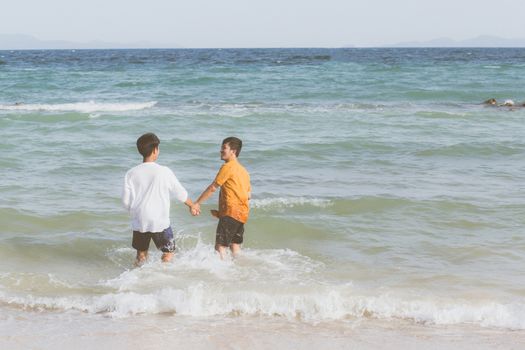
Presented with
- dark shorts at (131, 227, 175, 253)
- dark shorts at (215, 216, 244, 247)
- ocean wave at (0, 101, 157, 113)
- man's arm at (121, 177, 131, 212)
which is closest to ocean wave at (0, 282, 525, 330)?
dark shorts at (131, 227, 175, 253)

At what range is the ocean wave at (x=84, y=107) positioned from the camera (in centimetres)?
2348

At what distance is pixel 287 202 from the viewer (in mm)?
9617

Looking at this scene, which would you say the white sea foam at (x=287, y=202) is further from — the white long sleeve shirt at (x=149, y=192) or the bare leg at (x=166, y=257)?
the white long sleeve shirt at (x=149, y=192)

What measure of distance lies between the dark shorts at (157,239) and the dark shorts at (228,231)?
0.51 m

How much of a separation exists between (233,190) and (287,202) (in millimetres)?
2845

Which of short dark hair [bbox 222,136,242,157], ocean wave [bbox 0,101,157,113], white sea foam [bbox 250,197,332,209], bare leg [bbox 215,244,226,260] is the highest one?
short dark hair [bbox 222,136,242,157]

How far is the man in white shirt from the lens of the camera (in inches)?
250

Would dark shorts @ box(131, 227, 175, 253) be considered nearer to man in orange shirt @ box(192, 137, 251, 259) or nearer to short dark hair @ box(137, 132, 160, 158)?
man in orange shirt @ box(192, 137, 251, 259)

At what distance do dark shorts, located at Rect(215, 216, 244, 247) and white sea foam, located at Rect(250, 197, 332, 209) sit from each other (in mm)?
2336

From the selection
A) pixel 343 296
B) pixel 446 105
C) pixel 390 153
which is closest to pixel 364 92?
pixel 446 105

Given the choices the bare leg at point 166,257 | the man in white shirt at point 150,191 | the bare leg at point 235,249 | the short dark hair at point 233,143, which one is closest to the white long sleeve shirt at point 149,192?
the man in white shirt at point 150,191

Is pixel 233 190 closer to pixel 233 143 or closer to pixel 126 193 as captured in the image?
pixel 233 143

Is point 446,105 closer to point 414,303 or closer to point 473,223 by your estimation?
point 473,223

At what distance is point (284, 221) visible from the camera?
8.77 metres
